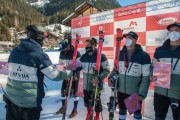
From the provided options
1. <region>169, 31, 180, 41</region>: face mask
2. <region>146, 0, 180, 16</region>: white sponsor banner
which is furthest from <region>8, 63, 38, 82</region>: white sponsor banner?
<region>146, 0, 180, 16</region>: white sponsor banner

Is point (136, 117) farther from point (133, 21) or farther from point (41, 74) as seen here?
point (133, 21)

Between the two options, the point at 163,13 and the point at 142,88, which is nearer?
the point at 142,88

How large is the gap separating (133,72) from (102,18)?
9.51ft

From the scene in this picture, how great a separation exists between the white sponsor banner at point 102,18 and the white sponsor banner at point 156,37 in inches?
48.3

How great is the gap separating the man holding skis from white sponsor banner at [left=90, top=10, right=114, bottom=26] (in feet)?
7.44

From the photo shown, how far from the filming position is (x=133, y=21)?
17.5 ft

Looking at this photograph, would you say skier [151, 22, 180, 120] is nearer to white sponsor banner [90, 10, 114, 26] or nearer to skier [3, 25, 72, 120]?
skier [3, 25, 72, 120]

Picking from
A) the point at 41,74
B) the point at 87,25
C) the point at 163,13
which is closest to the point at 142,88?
the point at 41,74

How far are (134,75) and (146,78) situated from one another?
201mm

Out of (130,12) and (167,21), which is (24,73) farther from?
(130,12)

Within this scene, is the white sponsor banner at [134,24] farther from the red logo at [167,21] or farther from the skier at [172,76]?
the skier at [172,76]

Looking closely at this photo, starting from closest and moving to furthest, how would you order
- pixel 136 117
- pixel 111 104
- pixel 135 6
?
pixel 136 117 < pixel 111 104 < pixel 135 6

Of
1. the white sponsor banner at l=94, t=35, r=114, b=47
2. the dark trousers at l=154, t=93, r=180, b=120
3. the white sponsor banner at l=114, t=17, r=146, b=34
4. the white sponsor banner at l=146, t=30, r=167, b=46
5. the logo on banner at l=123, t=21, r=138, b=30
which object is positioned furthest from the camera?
the white sponsor banner at l=94, t=35, r=114, b=47

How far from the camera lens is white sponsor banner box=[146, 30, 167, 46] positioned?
15.3ft
